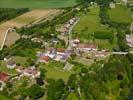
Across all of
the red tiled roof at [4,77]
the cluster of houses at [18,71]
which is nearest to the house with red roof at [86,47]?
the cluster of houses at [18,71]

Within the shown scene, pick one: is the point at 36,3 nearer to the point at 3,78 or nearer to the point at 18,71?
the point at 18,71

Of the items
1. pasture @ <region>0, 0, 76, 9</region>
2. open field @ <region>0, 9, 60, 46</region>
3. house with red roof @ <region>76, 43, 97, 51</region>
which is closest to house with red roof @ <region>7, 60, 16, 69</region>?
open field @ <region>0, 9, 60, 46</region>

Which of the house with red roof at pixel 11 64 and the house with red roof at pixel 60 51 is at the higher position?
the house with red roof at pixel 11 64

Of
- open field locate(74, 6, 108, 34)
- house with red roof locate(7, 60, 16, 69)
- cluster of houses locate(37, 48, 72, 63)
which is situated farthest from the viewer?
open field locate(74, 6, 108, 34)

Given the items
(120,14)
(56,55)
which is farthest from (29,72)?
(120,14)

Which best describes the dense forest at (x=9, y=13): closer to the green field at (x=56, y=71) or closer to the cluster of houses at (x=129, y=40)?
the cluster of houses at (x=129, y=40)

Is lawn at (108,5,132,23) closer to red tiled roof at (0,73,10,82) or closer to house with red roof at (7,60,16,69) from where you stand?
house with red roof at (7,60,16,69)

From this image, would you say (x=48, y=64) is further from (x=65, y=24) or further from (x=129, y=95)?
(x=65, y=24)
